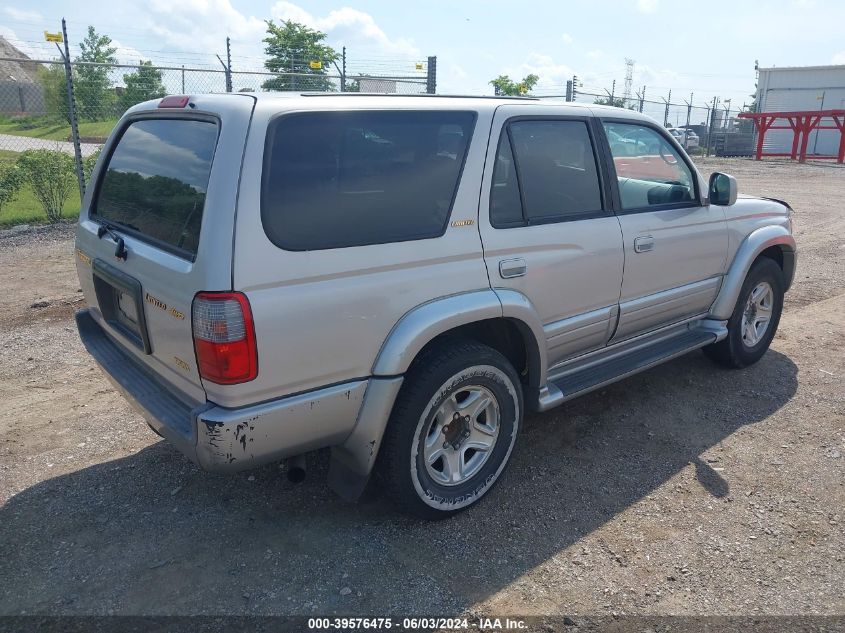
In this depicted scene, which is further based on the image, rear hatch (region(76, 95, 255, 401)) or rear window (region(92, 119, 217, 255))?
rear window (region(92, 119, 217, 255))

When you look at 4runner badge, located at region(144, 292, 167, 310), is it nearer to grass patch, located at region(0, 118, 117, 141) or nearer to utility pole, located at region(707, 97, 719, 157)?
grass patch, located at region(0, 118, 117, 141)

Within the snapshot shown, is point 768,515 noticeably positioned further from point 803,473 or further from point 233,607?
point 233,607

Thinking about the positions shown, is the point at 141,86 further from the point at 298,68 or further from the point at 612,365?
the point at 612,365

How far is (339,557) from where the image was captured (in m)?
3.00

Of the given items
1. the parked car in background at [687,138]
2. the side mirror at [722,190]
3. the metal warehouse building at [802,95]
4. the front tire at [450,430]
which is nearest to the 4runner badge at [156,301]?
the front tire at [450,430]

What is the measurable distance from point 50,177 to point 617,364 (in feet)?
28.6

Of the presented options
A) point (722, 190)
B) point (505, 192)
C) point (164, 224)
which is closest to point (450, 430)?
point (505, 192)

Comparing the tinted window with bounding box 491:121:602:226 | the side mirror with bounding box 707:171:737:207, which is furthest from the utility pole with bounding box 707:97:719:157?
the tinted window with bounding box 491:121:602:226

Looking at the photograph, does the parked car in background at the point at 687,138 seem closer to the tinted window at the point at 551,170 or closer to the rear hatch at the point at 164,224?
the tinted window at the point at 551,170

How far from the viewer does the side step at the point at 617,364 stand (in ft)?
12.3

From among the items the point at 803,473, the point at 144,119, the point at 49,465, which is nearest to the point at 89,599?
the point at 49,465

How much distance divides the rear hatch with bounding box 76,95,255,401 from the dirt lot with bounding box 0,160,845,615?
0.80 meters

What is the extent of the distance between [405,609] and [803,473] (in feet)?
7.95

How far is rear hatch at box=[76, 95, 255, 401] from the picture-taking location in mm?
2520
